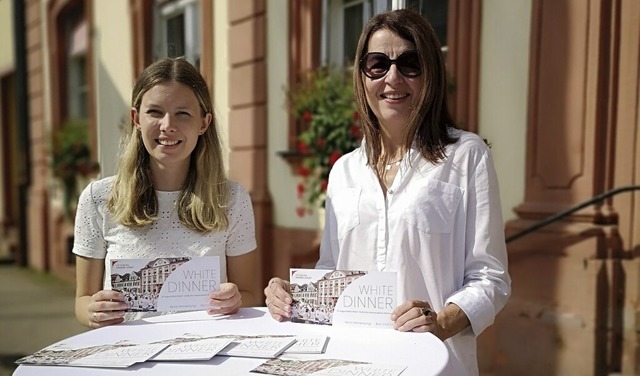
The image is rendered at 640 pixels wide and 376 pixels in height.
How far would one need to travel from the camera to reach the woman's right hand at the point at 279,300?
1.58 meters

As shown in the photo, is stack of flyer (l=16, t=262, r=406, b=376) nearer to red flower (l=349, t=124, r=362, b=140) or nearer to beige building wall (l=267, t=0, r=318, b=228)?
red flower (l=349, t=124, r=362, b=140)

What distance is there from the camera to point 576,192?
296cm

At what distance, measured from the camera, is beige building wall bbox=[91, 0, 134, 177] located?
8.82ft

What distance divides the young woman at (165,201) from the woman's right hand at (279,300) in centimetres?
10

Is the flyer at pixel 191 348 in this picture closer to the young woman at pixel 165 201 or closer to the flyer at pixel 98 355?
the flyer at pixel 98 355

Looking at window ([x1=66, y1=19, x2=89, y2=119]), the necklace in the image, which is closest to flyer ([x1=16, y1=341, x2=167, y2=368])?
the necklace

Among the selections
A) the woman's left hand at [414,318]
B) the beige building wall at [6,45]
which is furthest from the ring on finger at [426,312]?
the beige building wall at [6,45]

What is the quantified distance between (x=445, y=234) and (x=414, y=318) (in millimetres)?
243

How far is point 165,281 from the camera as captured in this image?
1.60 metres

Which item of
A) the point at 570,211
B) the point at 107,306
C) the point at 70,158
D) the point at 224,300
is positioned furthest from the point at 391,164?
the point at 70,158

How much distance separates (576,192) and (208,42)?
2166 mm

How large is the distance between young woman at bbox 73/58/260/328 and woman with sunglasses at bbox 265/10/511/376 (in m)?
0.24

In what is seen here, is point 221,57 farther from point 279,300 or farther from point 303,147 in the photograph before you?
point 279,300

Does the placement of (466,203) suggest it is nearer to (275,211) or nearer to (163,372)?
(163,372)
